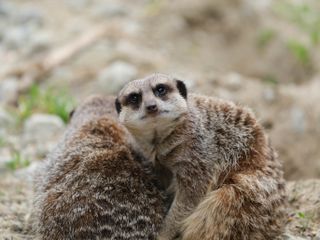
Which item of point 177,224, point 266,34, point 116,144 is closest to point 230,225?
point 177,224

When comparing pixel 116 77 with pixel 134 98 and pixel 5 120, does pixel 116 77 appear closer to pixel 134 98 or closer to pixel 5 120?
pixel 5 120

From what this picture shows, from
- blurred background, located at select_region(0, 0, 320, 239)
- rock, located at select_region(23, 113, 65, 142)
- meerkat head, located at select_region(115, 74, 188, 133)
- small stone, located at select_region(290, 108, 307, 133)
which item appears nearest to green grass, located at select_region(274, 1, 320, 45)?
blurred background, located at select_region(0, 0, 320, 239)

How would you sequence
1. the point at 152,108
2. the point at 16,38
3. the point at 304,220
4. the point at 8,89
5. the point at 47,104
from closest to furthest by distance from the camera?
the point at 152,108, the point at 304,220, the point at 47,104, the point at 8,89, the point at 16,38

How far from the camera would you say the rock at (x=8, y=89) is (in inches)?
250

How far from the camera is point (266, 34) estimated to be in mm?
7066

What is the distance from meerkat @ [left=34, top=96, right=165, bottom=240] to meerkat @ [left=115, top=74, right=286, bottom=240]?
4.8 inches

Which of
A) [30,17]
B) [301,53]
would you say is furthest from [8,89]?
[301,53]

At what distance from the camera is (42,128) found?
5.36 metres

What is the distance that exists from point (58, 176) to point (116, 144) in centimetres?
39

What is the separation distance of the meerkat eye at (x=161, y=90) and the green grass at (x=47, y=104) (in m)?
2.34

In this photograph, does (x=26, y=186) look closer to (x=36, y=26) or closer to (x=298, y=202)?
(x=298, y=202)

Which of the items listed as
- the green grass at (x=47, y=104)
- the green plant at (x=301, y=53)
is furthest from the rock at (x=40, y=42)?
the green plant at (x=301, y=53)

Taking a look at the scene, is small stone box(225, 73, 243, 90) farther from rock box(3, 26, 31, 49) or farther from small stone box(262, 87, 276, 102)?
rock box(3, 26, 31, 49)

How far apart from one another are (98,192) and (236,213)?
2.46 feet
